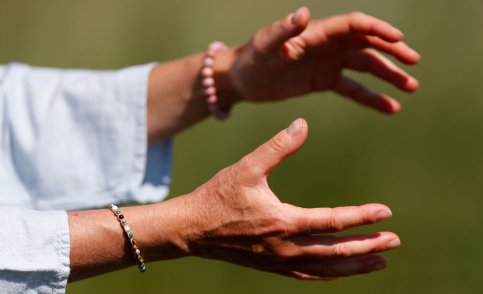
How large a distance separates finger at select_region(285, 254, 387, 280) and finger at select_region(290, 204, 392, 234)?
59mm

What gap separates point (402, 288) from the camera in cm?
173

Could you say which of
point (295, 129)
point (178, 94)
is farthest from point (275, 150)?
point (178, 94)

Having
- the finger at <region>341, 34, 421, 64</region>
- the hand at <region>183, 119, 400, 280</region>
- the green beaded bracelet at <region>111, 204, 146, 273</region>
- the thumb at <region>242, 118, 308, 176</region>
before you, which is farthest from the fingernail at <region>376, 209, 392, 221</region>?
the finger at <region>341, 34, 421, 64</region>

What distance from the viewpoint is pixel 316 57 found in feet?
4.00

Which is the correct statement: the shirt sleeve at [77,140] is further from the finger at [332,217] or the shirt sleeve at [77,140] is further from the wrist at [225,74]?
the finger at [332,217]

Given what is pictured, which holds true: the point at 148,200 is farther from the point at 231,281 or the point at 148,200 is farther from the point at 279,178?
the point at 279,178

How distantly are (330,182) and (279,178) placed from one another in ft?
0.39

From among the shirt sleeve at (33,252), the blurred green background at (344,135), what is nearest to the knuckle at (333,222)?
the shirt sleeve at (33,252)

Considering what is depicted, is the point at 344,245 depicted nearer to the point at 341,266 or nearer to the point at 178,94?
the point at 341,266

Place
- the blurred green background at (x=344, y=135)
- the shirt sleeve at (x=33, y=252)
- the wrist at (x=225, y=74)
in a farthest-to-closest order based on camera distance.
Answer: the blurred green background at (x=344, y=135) → the wrist at (x=225, y=74) → the shirt sleeve at (x=33, y=252)

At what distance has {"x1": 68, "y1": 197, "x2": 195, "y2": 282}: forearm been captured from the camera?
2.98 feet

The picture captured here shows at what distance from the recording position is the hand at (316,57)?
1.14 metres

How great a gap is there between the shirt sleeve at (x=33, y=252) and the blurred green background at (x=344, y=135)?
870 mm

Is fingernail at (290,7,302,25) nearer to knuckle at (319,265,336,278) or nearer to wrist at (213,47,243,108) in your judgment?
Result: wrist at (213,47,243,108)
